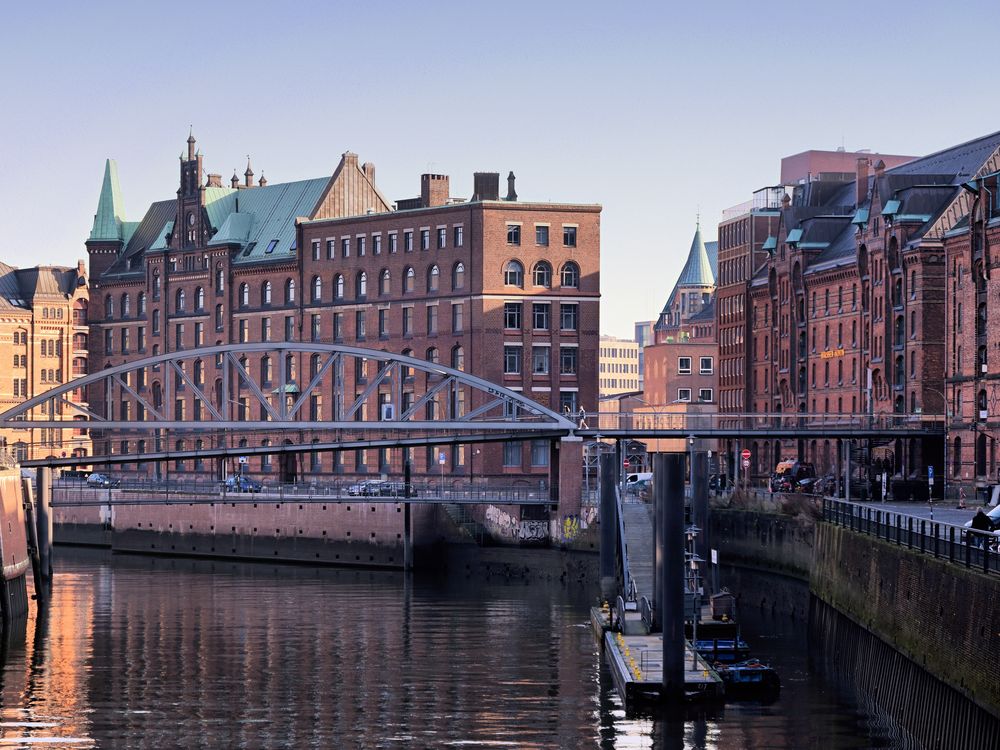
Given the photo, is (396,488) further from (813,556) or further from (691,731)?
(691,731)

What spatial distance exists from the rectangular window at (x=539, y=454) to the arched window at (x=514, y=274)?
32.5ft

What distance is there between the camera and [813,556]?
7619 centimetres

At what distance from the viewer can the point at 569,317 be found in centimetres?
13000

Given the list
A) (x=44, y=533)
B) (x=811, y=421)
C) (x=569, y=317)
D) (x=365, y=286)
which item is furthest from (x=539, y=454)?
(x=44, y=533)

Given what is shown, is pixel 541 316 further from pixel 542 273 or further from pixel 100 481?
pixel 100 481

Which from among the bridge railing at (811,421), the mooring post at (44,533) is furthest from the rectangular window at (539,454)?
the mooring post at (44,533)

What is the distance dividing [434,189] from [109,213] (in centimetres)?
4161

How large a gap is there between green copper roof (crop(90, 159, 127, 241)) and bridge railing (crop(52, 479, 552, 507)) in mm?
36435

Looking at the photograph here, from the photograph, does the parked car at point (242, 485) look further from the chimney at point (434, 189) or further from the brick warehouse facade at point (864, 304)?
the brick warehouse facade at point (864, 304)

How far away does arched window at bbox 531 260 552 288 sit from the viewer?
12938cm

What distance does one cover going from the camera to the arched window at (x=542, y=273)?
129 meters

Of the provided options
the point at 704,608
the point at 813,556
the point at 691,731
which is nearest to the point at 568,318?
the point at 813,556

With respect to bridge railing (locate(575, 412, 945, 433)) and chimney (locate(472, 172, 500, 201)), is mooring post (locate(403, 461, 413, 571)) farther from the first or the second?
chimney (locate(472, 172, 500, 201))

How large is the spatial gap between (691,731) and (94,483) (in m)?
87.3
